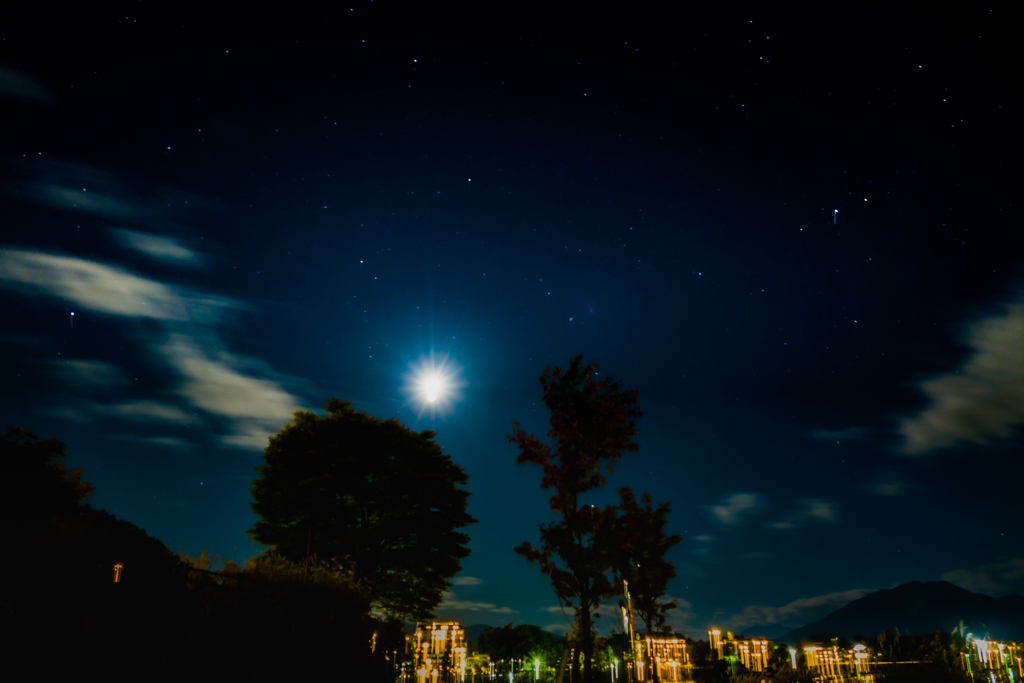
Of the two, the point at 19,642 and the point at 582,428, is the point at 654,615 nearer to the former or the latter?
the point at 582,428

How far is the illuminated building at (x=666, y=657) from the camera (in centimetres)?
2388

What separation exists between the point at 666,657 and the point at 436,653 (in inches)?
565

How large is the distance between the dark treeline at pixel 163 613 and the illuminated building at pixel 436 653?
0.89m

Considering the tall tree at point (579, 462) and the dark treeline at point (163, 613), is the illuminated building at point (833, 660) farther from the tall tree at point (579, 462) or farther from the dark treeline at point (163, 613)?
the dark treeline at point (163, 613)

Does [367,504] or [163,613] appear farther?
[367,504]

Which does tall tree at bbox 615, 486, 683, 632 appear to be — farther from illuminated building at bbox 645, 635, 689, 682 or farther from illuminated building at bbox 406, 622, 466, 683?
illuminated building at bbox 406, 622, 466, 683

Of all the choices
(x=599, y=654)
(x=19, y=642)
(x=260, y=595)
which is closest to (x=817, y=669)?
(x=599, y=654)

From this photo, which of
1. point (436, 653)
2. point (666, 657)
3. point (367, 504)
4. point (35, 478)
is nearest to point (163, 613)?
point (436, 653)

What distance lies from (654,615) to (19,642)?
96.3ft

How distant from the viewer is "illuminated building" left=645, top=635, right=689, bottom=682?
23.9 metres

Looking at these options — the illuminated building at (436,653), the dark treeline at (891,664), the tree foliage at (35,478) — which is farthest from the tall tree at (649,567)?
the tree foliage at (35,478)

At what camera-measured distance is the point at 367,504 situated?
2894 cm

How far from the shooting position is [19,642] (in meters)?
8.45

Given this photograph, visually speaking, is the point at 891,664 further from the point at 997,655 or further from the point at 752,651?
the point at 752,651
